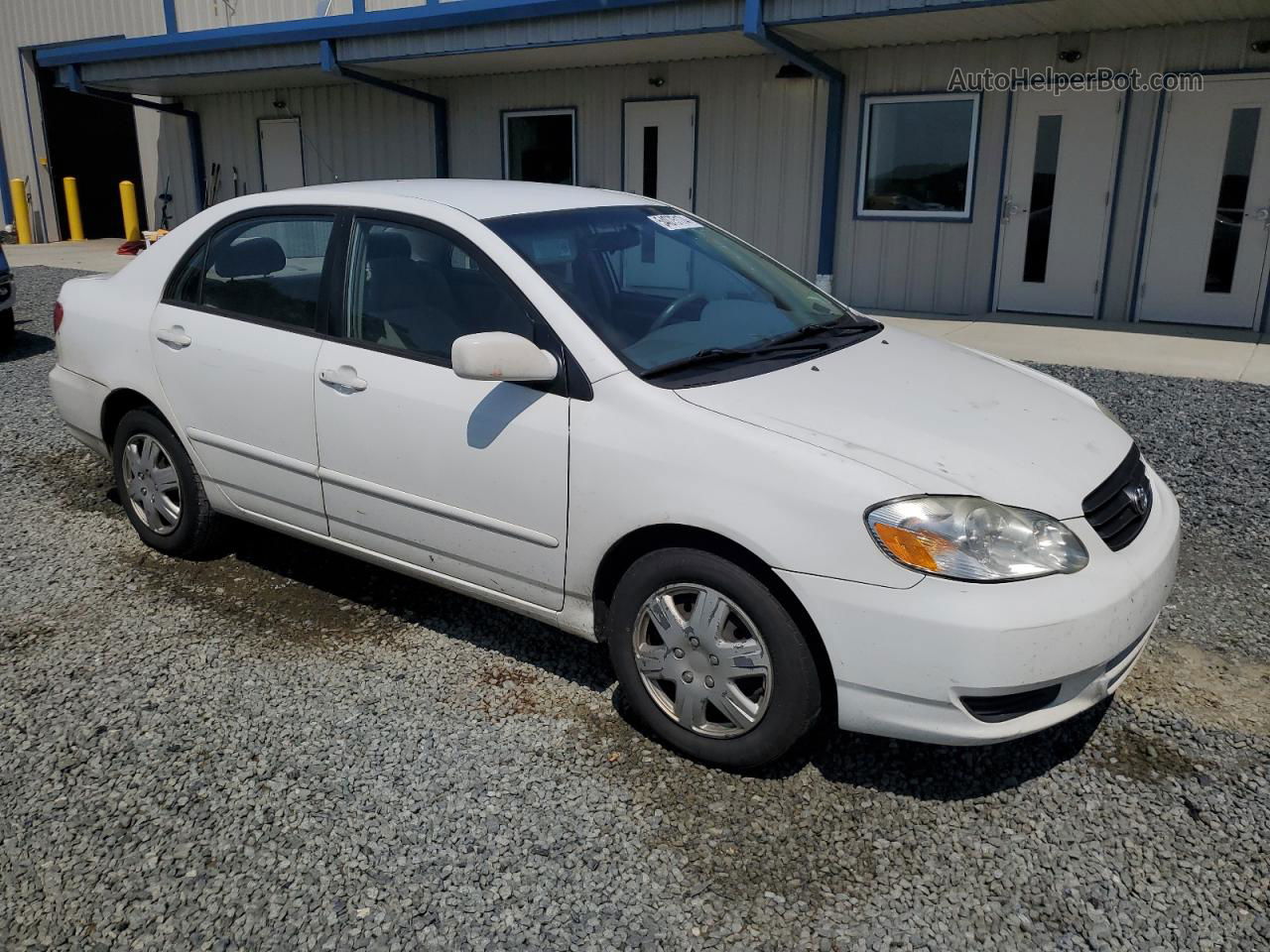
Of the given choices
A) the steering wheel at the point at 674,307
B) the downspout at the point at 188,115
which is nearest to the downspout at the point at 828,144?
the steering wheel at the point at 674,307

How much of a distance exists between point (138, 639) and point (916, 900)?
2.88m

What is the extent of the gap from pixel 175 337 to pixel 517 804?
2505 mm

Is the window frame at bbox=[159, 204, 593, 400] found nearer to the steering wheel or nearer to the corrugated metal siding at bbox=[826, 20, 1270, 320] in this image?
the steering wheel

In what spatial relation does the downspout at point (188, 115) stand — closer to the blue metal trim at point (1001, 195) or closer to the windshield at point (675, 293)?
the blue metal trim at point (1001, 195)

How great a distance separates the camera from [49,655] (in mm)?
3812

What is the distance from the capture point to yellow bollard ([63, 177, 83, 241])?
21531 millimetres

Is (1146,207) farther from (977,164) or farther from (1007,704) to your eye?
(1007,704)

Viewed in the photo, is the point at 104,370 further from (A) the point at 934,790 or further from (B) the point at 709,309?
(A) the point at 934,790

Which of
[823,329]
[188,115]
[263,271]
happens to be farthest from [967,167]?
[188,115]

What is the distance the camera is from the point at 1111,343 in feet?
32.4

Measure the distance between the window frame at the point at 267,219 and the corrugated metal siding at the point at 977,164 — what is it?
9274 mm

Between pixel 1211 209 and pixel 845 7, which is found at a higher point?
pixel 845 7

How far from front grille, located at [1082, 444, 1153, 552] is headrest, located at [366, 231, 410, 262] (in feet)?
7.85

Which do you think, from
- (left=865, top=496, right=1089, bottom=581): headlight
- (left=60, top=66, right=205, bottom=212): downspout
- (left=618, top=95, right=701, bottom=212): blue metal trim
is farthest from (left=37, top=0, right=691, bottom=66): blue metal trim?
(left=865, top=496, right=1089, bottom=581): headlight
